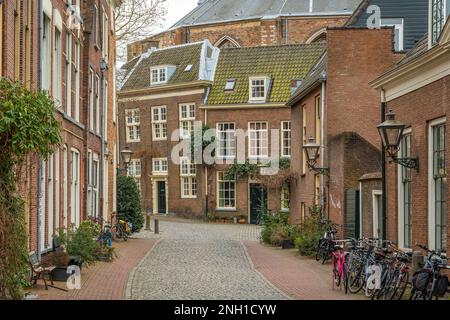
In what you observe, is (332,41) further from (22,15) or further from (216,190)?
(216,190)

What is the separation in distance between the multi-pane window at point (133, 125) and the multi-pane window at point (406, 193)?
37.4 m

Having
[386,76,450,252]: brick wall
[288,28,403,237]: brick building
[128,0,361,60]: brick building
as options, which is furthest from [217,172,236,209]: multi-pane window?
[386,76,450,252]: brick wall

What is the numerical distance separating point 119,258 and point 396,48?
11728 mm

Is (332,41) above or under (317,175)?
above

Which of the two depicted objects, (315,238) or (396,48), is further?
(396,48)

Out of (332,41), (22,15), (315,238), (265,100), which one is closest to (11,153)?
(22,15)

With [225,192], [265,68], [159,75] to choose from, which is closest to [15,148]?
[225,192]

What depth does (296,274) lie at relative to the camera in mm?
20562

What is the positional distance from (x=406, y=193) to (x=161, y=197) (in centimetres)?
3621

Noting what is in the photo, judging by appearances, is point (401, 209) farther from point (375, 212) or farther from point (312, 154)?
point (312, 154)

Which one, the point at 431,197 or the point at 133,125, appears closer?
the point at 431,197

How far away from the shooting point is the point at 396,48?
30.2 metres

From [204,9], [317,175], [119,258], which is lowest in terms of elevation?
[119,258]

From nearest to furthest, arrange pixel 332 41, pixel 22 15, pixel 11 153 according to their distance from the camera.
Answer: pixel 11 153 < pixel 22 15 < pixel 332 41
